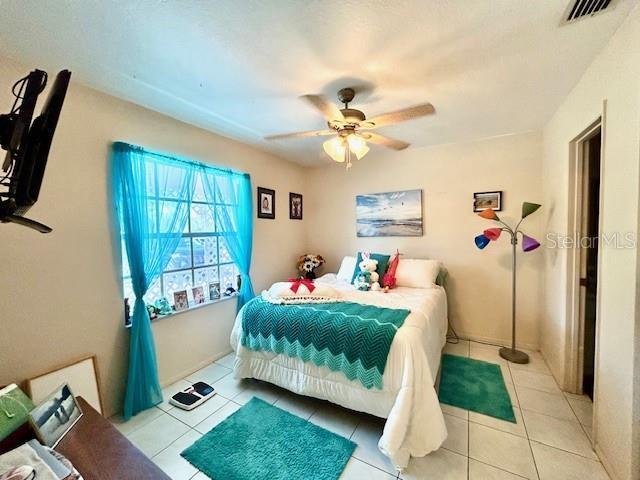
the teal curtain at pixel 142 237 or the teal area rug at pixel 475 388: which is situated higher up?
the teal curtain at pixel 142 237

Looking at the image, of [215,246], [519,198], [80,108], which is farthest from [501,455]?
[80,108]

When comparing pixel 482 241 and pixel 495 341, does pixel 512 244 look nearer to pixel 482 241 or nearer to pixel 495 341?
pixel 482 241

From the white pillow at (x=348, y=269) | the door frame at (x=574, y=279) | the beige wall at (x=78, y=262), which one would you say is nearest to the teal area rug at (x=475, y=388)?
the door frame at (x=574, y=279)

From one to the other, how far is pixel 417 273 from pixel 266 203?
2.01m

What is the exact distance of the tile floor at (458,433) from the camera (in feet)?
4.79

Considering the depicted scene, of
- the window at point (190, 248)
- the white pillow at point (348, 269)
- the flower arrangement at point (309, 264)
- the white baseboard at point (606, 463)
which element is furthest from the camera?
the flower arrangement at point (309, 264)

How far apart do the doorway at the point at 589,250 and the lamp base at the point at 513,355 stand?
0.52 meters

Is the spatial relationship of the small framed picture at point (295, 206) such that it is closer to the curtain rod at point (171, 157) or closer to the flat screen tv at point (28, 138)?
the curtain rod at point (171, 157)

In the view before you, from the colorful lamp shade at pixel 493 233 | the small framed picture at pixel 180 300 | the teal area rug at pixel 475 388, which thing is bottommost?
the teal area rug at pixel 475 388

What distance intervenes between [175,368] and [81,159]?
73.0 inches

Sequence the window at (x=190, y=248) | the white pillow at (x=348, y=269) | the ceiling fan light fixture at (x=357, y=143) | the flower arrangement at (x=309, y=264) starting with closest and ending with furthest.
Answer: the ceiling fan light fixture at (x=357, y=143)
the window at (x=190, y=248)
the white pillow at (x=348, y=269)
the flower arrangement at (x=309, y=264)

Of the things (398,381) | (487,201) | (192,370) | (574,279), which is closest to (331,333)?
(398,381)

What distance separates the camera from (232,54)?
1508 millimetres

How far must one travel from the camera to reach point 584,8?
121 centimetres
